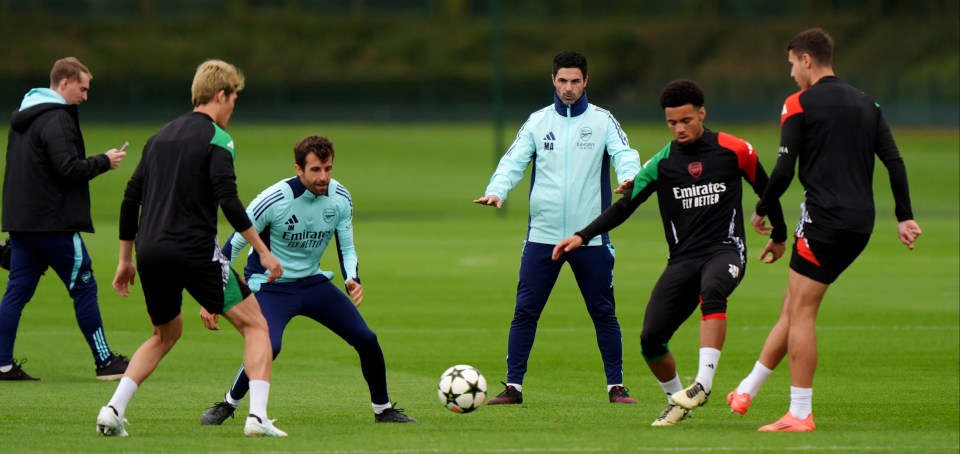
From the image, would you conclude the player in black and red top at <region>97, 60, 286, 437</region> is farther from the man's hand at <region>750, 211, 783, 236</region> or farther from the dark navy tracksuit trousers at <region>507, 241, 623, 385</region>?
the man's hand at <region>750, 211, 783, 236</region>

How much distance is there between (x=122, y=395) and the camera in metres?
7.96

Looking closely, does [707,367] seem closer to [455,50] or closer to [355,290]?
[355,290]

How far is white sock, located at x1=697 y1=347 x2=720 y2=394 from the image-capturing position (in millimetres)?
8102

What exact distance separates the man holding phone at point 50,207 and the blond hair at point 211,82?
294cm

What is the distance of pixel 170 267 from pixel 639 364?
17.6 ft

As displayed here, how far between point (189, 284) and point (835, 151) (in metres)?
3.69

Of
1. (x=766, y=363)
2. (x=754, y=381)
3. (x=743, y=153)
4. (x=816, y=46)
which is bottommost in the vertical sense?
(x=754, y=381)

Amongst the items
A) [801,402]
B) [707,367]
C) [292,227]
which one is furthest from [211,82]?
[801,402]

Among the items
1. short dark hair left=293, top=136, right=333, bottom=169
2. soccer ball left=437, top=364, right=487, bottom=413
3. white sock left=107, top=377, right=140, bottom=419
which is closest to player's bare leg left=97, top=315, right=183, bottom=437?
white sock left=107, top=377, right=140, bottom=419

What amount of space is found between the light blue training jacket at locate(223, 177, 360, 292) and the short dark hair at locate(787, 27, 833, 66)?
2823mm

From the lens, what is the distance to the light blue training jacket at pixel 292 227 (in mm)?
8633

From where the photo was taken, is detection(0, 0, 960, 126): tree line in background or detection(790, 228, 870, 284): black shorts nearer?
detection(790, 228, 870, 284): black shorts

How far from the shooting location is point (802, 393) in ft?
26.3

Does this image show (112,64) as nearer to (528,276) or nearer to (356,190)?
(356,190)
